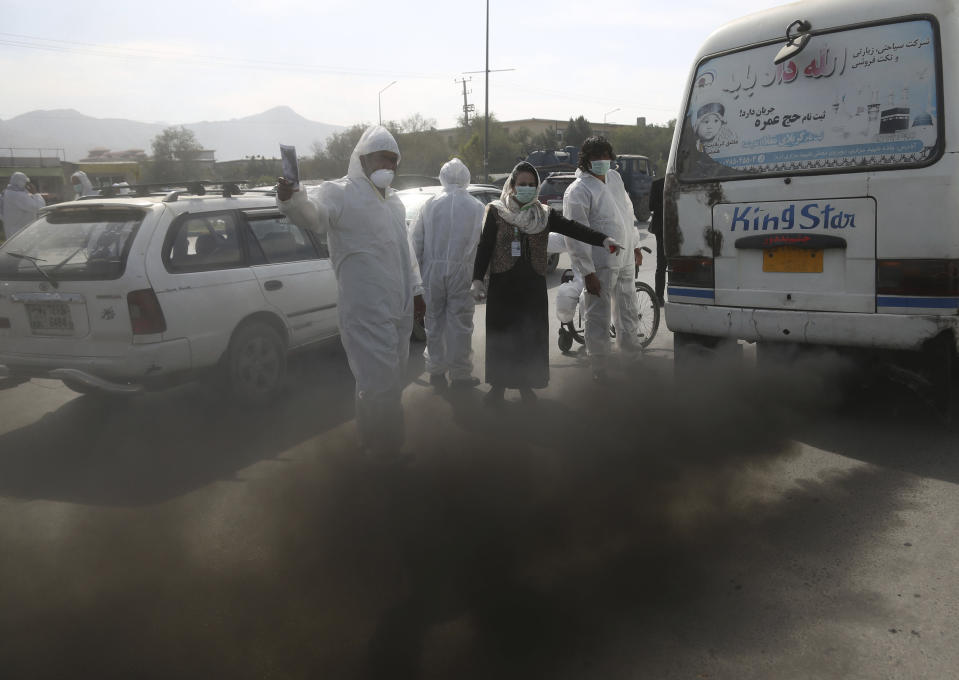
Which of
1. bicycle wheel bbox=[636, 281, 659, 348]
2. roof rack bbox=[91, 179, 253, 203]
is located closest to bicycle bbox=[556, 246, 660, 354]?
bicycle wheel bbox=[636, 281, 659, 348]

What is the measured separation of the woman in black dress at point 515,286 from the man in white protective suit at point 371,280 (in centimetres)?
117

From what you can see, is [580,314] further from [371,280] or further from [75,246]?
[75,246]

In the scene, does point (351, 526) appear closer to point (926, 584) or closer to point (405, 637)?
point (405, 637)

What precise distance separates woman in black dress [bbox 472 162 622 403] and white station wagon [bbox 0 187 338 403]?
1.76 m

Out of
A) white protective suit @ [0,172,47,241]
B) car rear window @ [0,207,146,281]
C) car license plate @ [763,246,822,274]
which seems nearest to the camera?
car license plate @ [763,246,822,274]

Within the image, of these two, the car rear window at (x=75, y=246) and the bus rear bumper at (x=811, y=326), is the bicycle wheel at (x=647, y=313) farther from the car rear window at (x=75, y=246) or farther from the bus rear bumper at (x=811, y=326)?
the car rear window at (x=75, y=246)

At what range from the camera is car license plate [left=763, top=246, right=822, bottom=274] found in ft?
15.8

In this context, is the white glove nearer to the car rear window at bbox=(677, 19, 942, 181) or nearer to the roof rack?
the car rear window at bbox=(677, 19, 942, 181)

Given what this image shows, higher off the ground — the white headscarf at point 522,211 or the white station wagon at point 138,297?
the white headscarf at point 522,211

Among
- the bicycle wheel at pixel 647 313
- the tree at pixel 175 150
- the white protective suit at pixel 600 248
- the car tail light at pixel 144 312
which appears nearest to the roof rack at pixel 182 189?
the car tail light at pixel 144 312

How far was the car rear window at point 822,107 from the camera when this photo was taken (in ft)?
14.4

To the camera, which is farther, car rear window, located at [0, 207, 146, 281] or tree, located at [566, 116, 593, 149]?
tree, located at [566, 116, 593, 149]

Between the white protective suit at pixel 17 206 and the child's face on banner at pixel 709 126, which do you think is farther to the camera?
the white protective suit at pixel 17 206

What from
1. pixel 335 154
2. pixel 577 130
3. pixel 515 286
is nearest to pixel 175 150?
pixel 335 154
